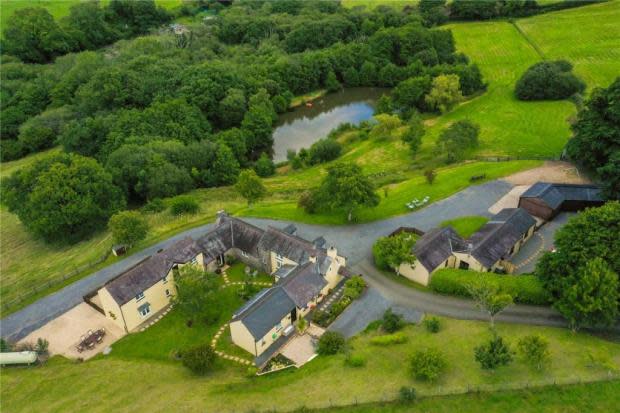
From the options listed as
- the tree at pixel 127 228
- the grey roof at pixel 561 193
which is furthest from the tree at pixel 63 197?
the grey roof at pixel 561 193

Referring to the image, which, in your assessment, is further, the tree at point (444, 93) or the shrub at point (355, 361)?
the tree at point (444, 93)

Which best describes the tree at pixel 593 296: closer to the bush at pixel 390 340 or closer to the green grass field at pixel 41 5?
the bush at pixel 390 340

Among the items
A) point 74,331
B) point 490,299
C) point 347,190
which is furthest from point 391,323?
point 74,331

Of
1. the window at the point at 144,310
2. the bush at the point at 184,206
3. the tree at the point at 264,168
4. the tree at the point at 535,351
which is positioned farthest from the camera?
the tree at the point at 264,168

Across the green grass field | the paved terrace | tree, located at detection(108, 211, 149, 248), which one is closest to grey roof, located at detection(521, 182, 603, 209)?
the paved terrace

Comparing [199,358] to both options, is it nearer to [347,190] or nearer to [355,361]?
[355,361]

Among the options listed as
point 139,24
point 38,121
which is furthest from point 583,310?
point 139,24
